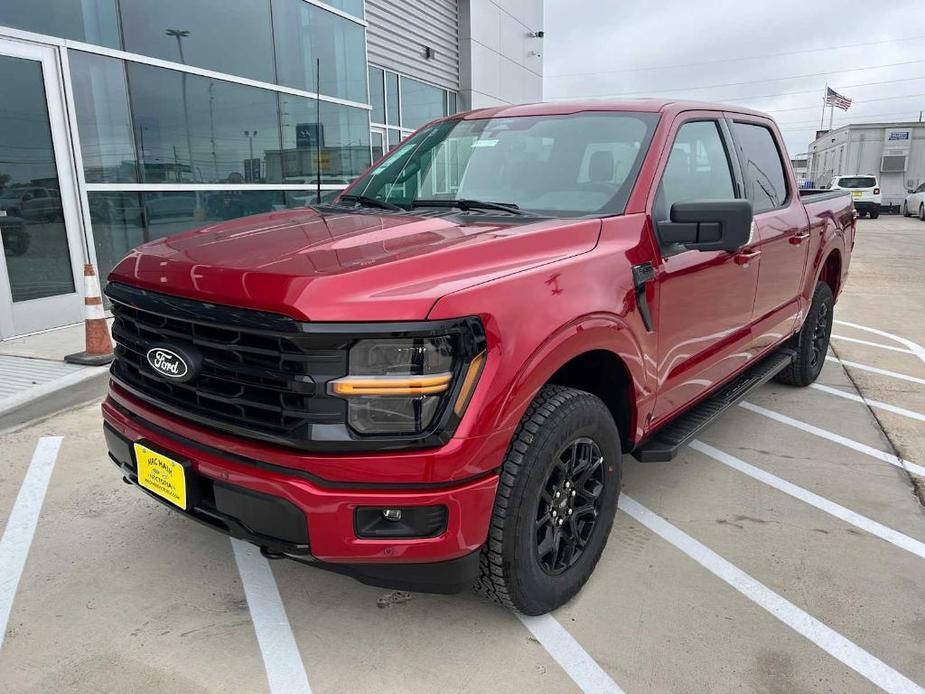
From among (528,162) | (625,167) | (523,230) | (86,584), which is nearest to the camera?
(523,230)

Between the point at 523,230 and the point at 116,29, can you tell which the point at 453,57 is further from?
the point at 523,230

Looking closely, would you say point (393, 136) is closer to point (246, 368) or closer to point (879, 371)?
point (879, 371)

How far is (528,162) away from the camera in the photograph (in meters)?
3.05

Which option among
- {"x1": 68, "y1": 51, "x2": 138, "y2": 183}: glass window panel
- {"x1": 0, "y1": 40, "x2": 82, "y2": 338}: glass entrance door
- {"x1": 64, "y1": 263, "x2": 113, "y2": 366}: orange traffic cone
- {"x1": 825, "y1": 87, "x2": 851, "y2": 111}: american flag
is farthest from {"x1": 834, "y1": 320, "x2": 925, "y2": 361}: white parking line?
{"x1": 825, "y1": 87, "x2": 851, "y2": 111}: american flag

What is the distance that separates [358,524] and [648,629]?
1185 millimetres

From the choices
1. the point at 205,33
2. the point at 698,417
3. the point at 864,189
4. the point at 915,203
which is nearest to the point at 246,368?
the point at 698,417

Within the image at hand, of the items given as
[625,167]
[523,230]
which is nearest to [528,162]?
[625,167]

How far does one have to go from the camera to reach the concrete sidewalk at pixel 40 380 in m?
4.51

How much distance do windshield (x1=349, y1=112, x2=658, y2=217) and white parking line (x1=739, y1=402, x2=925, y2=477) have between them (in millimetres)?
2456

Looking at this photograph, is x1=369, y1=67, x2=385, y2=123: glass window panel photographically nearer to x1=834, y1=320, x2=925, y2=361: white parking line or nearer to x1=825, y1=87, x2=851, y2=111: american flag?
x1=834, y1=320, x2=925, y2=361: white parking line

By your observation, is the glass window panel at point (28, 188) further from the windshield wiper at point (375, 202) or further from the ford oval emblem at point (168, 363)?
the ford oval emblem at point (168, 363)

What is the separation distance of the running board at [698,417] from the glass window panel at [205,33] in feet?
22.6

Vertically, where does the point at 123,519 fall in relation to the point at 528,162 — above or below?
below

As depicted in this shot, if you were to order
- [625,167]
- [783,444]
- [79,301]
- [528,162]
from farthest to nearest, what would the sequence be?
[79,301] < [783,444] < [528,162] < [625,167]
